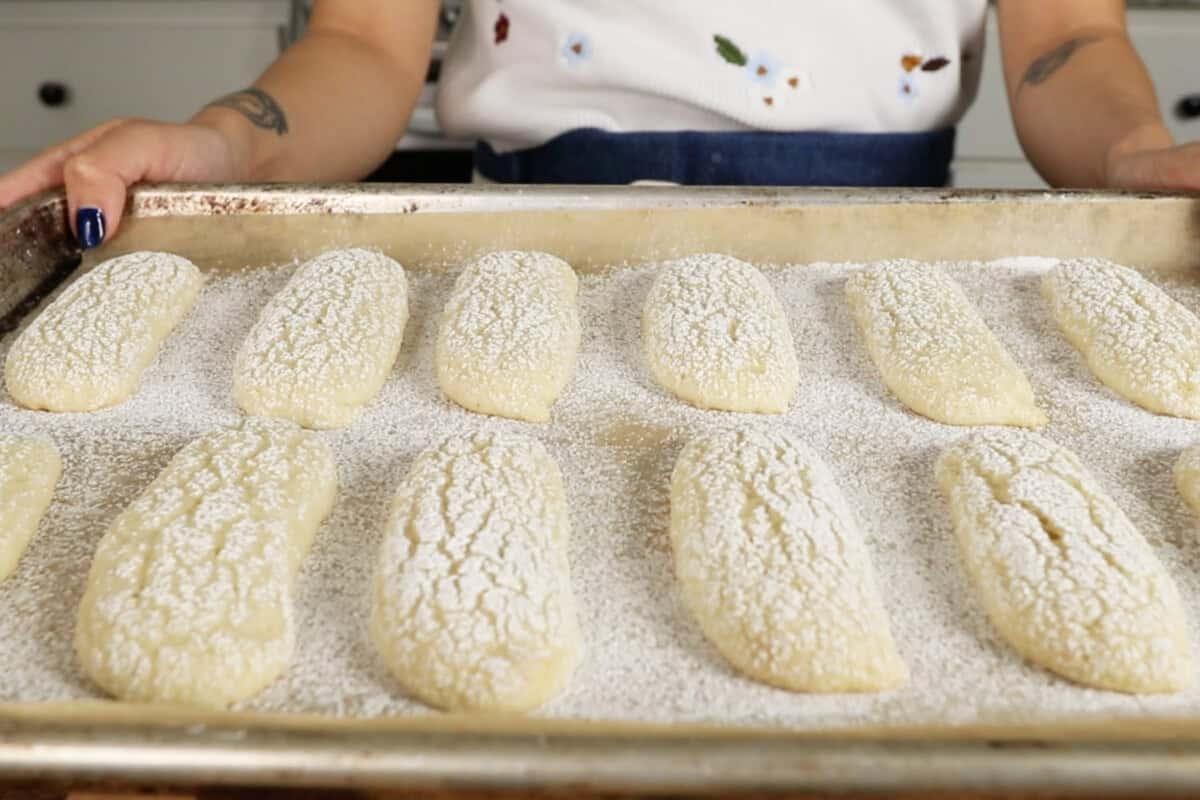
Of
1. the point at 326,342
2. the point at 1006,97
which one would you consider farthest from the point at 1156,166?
the point at 1006,97

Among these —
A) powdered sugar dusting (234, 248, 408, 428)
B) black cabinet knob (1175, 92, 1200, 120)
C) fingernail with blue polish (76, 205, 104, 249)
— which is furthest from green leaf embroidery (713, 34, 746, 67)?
black cabinet knob (1175, 92, 1200, 120)

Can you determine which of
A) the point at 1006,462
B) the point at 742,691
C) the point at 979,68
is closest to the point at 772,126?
the point at 979,68

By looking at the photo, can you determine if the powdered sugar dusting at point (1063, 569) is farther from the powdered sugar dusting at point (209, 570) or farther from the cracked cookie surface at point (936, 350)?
the powdered sugar dusting at point (209, 570)

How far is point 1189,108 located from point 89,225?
102 inches

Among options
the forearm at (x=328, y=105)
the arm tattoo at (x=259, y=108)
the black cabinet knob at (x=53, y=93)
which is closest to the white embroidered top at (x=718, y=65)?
the forearm at (x=328, y=105)

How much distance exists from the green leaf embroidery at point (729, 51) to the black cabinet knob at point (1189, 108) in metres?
1.73

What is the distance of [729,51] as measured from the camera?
4.81 feet

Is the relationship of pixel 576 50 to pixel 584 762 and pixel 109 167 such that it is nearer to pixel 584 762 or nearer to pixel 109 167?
pixel 109 167

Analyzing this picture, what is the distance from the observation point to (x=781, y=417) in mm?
984

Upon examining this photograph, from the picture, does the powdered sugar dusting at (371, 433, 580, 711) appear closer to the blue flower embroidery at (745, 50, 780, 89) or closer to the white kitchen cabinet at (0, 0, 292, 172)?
the blue flower embroidery at (745, 50, 780, 89)

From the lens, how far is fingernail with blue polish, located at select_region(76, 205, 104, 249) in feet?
3.79

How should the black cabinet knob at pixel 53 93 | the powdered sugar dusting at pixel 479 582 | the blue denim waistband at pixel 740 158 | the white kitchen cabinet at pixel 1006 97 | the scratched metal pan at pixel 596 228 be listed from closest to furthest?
the powdered sugar dusting at pixel 479 582 < the scratched metal pan at pixel 596 228 < the blue denim waistband at pixel 740 158 < the white kitchen cabinet at pixel 1006 97 < the black cabinet knob at pixel 53 93

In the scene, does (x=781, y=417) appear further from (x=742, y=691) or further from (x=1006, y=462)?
(x=742, y=691)

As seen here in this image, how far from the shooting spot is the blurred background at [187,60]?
2.55m
